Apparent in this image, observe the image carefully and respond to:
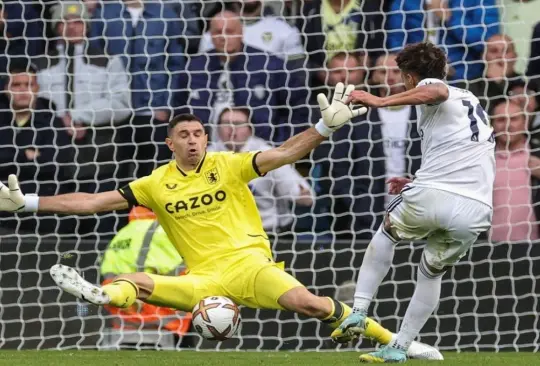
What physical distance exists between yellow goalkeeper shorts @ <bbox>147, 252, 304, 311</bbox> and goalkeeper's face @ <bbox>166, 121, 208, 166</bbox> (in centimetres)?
76

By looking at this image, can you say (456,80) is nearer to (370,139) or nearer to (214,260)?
(370,139)

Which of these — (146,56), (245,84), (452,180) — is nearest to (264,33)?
(245,84)

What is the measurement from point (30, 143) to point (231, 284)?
11.0 feet

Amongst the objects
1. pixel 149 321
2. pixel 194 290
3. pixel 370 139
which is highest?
pixel 370 139

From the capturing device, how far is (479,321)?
10586 mm

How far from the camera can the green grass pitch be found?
827cm

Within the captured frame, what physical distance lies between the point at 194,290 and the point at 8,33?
4.09 meters

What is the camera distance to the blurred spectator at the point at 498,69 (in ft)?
35.8

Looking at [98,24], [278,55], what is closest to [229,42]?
[278,55]

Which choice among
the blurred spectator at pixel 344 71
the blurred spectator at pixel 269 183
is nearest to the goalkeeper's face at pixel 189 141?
the blurred spectator at pixel 269 183

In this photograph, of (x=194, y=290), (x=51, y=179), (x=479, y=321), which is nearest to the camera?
(x=194, y=290)

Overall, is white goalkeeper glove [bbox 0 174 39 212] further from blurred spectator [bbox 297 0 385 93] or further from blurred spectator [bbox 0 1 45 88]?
blurred spectator [bbox 297 0 385 93]

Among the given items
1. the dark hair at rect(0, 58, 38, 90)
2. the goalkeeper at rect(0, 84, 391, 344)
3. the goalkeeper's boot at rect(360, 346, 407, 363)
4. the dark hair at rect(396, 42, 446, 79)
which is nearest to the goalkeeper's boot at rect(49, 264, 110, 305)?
the goalkeeper at rect(0, 84, 391, 344)

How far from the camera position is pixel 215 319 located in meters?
8.12
